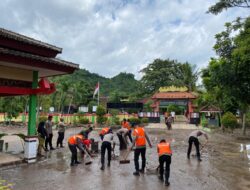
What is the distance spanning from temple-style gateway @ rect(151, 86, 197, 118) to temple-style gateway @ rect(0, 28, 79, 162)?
96.6 feet

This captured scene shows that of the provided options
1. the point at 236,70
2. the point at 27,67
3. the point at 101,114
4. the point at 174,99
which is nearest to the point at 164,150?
the point at 27,67

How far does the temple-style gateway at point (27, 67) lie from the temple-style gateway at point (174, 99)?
96.6 ft

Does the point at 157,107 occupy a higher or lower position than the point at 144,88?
lower

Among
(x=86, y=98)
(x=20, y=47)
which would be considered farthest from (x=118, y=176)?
(x=86, y=98)

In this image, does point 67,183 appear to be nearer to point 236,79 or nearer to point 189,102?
point 236,79

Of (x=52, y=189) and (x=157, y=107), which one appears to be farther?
(x=157, y=107)

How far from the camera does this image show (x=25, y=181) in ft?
24.3

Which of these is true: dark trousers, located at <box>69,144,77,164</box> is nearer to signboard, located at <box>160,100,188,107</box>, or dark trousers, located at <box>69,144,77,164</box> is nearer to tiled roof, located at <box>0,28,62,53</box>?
tiled roof, located at <box>0,28,62,53</box>

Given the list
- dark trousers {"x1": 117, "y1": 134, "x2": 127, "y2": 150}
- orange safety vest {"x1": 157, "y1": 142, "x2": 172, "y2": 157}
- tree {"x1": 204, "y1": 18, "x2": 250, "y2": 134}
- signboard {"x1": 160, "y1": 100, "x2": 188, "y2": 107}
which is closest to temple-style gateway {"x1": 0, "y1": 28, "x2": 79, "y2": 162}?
dark trousers {"x1": 117, "y1": 134, "x2": 127, "y2": 150}

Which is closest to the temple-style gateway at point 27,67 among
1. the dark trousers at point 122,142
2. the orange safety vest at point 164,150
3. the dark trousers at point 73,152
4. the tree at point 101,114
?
the dark trousers at point 73,152

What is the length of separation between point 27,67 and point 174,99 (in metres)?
31.1

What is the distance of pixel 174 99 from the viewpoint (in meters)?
38.9

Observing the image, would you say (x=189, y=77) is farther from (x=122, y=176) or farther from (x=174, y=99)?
(x=122, y=176)

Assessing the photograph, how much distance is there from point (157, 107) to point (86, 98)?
15.0 metres
